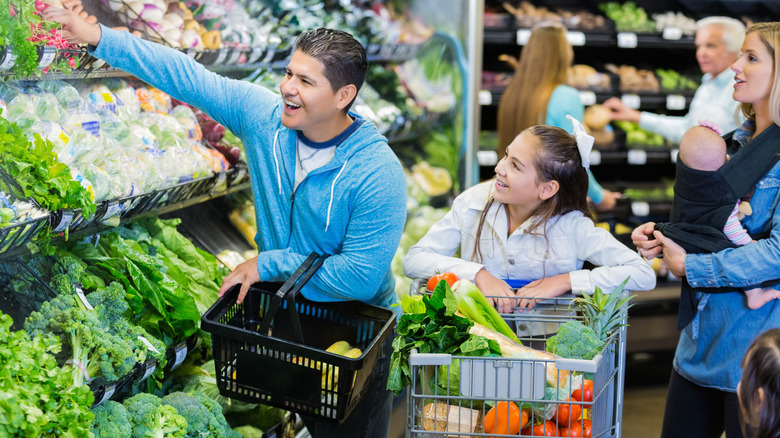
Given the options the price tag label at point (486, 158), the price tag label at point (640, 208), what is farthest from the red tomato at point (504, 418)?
the price tag label at point (640, 208)

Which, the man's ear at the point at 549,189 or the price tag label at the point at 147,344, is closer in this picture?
the price tag label at the point at 147,344

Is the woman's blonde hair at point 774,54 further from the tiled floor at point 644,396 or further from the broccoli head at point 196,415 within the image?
the tiled floor at point 644,396

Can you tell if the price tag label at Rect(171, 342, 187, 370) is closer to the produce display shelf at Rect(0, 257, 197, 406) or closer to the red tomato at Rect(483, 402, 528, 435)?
the produce display shelf at Rect(0, 257, 197, 406)

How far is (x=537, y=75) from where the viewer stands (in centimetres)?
430

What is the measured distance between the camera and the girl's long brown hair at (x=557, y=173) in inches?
96.2

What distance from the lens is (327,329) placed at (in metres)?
2.50

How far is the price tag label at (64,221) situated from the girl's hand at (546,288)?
1.22 metres

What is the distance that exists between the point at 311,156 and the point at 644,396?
3427 millimetres

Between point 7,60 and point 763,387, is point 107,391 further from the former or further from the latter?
point 763,387

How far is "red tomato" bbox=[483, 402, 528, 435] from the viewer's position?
184cm

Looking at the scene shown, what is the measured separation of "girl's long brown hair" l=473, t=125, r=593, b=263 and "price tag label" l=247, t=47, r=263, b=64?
3.90 ft

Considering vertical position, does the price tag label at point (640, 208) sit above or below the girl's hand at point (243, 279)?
below

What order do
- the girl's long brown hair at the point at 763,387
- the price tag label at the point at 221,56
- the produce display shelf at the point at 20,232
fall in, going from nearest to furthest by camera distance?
the girl's long brown hair at the point at 763,387 → the produce display shelf at the point at 20,232 → the price tag label at the point at 221,56

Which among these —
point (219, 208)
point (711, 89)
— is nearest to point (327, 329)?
point (219, 208)
